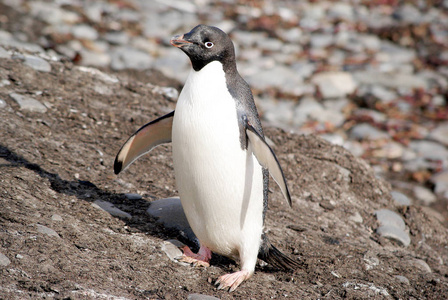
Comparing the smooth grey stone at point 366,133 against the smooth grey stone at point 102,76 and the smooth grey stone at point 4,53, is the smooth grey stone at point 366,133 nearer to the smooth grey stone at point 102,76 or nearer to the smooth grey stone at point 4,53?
the smooth grey stone at point 102,76

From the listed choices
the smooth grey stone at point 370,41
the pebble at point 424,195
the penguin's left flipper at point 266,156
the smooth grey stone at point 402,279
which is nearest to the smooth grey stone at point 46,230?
the penguin's left flipper at point 266,156

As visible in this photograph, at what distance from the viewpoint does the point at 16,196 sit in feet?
10.0

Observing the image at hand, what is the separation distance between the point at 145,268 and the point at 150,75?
505 centimetres

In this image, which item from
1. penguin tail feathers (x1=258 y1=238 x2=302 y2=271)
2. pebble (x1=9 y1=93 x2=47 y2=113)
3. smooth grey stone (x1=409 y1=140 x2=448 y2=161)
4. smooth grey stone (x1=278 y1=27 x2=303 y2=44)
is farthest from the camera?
smooth grey stone (x1=278 y1=27 x2=303 y2=44)

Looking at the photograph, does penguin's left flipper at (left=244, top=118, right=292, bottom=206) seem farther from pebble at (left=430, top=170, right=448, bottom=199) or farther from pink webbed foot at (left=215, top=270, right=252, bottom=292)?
pebble at (left=430, top=170, right=448, bottom=199)

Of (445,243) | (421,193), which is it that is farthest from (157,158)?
(421,193)

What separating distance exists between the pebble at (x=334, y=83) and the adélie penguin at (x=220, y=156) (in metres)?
5.46

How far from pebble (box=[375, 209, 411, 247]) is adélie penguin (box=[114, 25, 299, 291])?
4.85 feet

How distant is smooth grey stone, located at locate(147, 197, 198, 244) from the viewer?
346 cm

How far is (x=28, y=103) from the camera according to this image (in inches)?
165

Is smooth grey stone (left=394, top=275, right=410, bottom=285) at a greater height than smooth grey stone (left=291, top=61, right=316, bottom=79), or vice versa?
smooth grey stone (left=291, top=61, right=316, bottom=79)

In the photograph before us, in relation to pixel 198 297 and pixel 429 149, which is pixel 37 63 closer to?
pixel 198 297

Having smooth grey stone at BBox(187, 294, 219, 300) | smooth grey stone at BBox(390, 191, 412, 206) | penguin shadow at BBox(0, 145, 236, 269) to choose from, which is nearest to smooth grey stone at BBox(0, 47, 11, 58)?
penguin shadow at BBox(0, 145, 236, 269)

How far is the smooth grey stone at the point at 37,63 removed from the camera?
4.81 m
